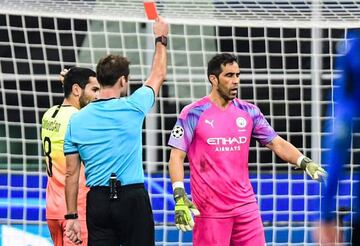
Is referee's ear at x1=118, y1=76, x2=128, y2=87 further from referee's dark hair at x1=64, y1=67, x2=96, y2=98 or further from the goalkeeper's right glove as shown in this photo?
referee's dark hair at x1=64, y1=67, x2=96, y2=98

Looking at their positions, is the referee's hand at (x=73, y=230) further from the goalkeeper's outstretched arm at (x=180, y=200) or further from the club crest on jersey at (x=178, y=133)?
the club crest on jersey at (x=178, y=133)

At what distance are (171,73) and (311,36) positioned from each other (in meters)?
1.52

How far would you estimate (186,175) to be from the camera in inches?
445

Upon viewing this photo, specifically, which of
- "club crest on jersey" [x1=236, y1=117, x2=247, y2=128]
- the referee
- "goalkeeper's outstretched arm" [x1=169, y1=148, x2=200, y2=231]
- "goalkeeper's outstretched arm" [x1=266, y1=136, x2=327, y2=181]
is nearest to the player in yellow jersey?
"goalkeeper's outstretched arm" [x1=169, y1=148, x2=200, y2=231]

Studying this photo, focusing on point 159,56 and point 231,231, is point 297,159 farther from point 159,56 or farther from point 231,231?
point 159,56

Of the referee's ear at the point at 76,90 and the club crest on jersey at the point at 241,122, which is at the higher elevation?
the referee's ear at the point at 76,90

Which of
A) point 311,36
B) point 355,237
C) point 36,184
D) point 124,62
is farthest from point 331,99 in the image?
point 355,237

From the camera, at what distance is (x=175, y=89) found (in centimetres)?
1142

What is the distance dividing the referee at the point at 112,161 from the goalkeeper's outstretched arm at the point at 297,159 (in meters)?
1.35

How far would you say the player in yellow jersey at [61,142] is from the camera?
25.7 feet

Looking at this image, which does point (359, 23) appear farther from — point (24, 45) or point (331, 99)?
point (24, 45)

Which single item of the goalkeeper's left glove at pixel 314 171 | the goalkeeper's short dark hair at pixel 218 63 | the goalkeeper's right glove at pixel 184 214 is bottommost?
the goalkeeper's right glove at pixel 184 214

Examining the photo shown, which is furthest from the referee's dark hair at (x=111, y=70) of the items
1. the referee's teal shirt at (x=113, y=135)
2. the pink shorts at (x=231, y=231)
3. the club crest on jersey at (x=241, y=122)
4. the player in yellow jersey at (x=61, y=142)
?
the pink shorts at (x=231, y=231)

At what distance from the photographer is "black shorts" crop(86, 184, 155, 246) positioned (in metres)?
6.72
